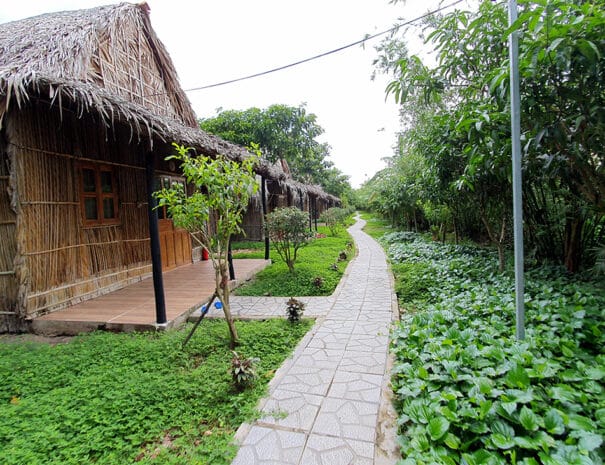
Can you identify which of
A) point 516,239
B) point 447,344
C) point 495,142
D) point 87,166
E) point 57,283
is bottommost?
point 447,344

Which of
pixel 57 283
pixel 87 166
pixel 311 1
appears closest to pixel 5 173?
pixel 87 166

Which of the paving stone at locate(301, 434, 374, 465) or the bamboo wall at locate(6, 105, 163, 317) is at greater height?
the bamboo wall at locate(6, 105, 163, 317)

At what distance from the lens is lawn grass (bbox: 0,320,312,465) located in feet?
6.54

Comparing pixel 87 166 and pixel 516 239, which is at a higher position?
pixel 87 166

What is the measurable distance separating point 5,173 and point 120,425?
12.7 feet

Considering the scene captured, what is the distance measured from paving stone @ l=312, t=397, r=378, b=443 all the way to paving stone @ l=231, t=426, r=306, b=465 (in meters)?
0.18

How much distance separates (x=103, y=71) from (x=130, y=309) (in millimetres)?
4243

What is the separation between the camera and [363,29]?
17.7 ft

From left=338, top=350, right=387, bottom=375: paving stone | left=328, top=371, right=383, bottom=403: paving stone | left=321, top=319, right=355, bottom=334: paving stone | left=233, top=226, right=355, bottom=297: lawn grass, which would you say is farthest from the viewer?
left=233, top=226, right=355, bottom=297: lawn grass

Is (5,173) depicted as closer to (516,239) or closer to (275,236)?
(275,236)

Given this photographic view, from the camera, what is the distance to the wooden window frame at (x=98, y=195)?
16.5 ft

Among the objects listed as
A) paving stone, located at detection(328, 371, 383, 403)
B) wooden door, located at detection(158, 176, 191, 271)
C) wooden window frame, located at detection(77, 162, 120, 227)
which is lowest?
paving stone, located at detection(328, 371, 383, 403)

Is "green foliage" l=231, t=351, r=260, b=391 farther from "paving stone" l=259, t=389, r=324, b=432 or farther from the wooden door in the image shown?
the wooden door

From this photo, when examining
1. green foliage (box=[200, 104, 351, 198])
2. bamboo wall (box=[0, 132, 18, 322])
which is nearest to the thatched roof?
bamboo wall (box=[0, 132, 18, 322])
